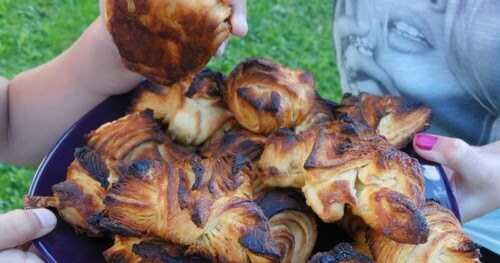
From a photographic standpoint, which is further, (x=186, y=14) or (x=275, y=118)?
(x=275, y=118)

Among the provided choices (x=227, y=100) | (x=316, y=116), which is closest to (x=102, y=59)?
(x=227, y=100)

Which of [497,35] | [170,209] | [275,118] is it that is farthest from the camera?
[497,35]

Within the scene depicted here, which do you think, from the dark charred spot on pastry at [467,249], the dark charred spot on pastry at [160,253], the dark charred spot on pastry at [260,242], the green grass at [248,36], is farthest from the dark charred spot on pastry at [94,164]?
the green grass at [248,36]

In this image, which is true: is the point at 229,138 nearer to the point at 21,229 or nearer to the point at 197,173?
the point at 197,173

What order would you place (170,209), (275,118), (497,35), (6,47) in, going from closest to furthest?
1. (170,209)
2. (275,118)
3. (497,35)
4. (6,47)

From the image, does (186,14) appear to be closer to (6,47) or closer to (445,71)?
(445,71)

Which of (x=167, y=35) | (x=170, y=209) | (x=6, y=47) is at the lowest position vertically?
(x=6, y=47)

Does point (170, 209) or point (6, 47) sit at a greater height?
point (170, 209)

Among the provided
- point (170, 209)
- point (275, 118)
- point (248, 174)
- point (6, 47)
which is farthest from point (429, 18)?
point (6, 47)

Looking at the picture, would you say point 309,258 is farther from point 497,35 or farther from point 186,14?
point 497,35

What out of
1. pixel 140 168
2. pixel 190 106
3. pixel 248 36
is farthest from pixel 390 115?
pixel 248 36
